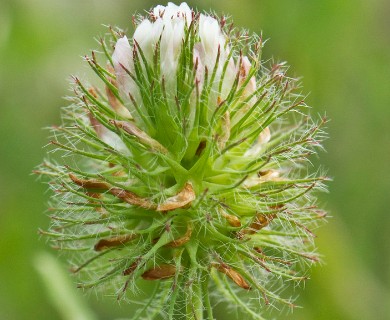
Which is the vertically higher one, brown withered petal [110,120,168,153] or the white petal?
the white petal

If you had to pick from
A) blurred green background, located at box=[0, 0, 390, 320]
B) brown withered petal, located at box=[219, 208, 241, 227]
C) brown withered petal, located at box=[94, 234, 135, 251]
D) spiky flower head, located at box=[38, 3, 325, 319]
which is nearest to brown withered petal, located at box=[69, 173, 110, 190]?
spiky flower head, located at box=[38, 3, 325, 319]

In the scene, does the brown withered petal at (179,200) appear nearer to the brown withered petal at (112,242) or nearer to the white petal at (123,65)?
the brown withered petal at (112,242)

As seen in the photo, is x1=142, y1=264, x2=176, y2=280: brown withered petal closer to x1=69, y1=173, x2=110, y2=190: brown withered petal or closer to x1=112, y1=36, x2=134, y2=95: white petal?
x1=69, y1=173, x2=110, y2=190: brown withered petal

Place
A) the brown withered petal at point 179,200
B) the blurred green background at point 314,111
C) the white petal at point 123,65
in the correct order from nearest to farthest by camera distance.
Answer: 1. the brown withered petal at point 179,200
2. the white petal at point 123,65
3. the blurred green background at point 314,111

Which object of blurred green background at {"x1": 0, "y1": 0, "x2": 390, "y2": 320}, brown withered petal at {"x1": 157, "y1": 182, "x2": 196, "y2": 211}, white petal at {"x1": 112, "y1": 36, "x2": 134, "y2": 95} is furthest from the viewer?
blurred green background at {"x1": 0, "y1": 0, "x2": 390, "y2": 320}

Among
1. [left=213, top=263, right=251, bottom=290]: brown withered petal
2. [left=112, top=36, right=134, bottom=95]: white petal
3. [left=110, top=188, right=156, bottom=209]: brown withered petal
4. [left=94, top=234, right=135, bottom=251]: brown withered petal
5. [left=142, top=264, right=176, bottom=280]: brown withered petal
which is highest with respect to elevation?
[left=112, top=36, right=134, bottom=95]: white petal

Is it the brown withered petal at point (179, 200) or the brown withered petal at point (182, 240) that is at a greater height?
the brown withered petal at point (179, 200)

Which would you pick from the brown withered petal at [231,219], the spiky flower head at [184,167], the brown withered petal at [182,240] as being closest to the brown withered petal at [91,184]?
the spiky flower head at [184,167]

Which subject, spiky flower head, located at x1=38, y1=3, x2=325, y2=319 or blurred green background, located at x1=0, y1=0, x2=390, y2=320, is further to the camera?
blurred green background, located at x1=0, y1=0, x2=390, y2=320
